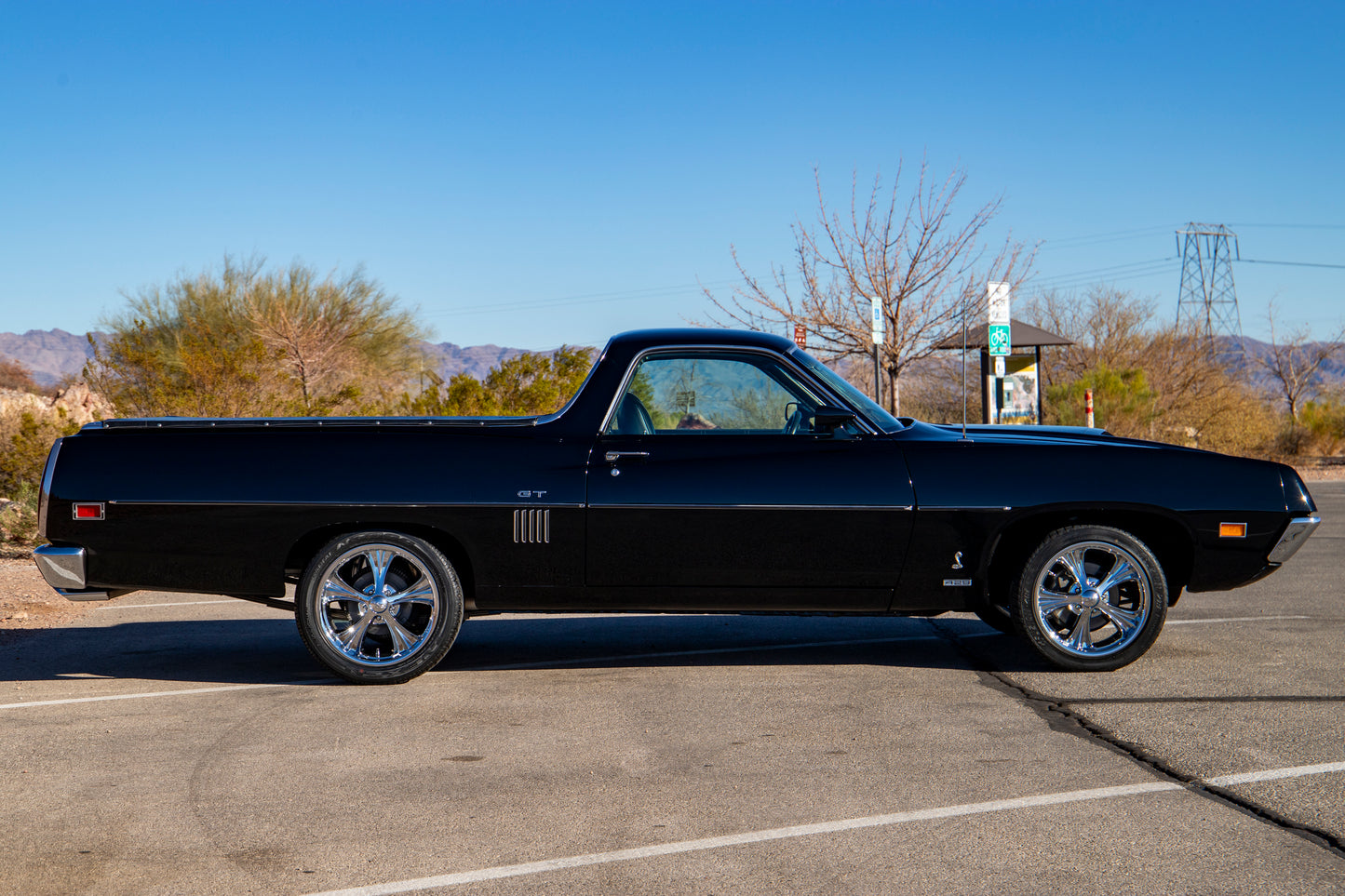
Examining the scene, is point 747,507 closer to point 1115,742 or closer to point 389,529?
point 389,529

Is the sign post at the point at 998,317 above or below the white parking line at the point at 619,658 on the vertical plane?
above

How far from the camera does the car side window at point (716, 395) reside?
6.61 m

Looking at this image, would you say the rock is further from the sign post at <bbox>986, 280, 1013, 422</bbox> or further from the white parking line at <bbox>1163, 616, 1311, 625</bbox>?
the white parking line at <bbox>1163, 616, 1311, 625</bbox>

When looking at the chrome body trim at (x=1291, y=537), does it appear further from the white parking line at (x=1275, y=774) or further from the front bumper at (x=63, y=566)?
the front bumper at (x=63, y=566)

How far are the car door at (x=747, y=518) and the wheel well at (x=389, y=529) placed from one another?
0.71 metres

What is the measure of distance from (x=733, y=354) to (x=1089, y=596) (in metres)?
2.32

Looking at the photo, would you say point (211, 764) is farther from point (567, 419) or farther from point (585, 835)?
point (567, 419)

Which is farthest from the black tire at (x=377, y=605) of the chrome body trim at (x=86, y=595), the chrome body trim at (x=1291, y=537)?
the chrome body trim at (x=1291, y=537)

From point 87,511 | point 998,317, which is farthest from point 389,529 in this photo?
point 998,317

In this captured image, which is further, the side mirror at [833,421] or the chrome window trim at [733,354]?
the chrome window trim at [733,354]

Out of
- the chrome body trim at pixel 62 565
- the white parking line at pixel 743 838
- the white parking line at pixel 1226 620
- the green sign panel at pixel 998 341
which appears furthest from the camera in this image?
the green sign panel at pixel 998 341

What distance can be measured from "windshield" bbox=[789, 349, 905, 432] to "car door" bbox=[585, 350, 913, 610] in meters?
0.12

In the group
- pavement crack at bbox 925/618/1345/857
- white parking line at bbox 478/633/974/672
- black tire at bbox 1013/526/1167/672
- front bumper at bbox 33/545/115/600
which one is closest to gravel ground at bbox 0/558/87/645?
front bumper at bbox 33/545/115/600

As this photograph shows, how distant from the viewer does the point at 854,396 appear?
6633 millimetres
